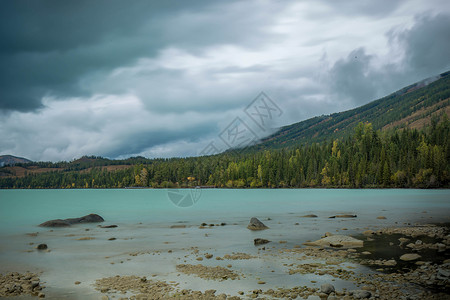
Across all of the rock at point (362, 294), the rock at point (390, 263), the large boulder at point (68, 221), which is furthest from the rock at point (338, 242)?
the large boulder at point (68, 221)

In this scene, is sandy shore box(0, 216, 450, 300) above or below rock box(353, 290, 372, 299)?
below

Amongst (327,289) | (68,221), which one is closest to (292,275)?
(327,289)

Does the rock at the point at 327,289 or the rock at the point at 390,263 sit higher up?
the rock at the point at 327,289

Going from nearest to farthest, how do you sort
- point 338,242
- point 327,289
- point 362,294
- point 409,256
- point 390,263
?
point 362,294 → point 327,289 → point 390,263 → point 409,256 → point 338,242

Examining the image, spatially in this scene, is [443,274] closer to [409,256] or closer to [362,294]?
[409,256]

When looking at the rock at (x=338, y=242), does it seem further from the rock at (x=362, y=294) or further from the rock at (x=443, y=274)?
the rock at (x=362, y=294)

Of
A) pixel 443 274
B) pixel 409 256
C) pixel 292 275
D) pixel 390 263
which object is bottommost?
pixel 292 275

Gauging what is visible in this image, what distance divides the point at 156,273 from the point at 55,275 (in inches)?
204

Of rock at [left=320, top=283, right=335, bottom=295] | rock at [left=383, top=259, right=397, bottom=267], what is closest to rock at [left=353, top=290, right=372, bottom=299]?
rock at [left=320, top=283, right=335, bottom=295]

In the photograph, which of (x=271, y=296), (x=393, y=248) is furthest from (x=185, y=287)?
(x=393, y=248)

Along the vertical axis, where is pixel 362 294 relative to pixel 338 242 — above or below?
above

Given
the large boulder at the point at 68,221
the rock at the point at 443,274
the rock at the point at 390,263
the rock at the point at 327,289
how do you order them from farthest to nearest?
1. the large boulder at the point at 68,221
2. the rock at the point at 390,263
3. the rock at the point at 443,274
4. the rock at the point at 327,289

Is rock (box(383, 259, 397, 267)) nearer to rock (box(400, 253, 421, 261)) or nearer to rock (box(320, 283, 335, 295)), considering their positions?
rock (box(400, 253, 421, 261))

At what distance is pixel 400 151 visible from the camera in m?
147
